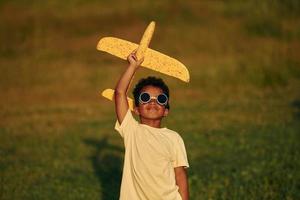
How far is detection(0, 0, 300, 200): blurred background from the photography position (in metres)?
10.3

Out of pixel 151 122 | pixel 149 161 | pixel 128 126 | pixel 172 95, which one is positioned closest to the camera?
pixel 149 161

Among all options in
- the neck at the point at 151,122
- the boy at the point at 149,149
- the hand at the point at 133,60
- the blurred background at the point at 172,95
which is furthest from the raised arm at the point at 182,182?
the blurred background at the point at 172,95

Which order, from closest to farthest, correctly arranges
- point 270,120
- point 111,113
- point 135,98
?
point 135,98
point 270,120
point 111,113

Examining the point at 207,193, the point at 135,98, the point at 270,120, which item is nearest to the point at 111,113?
the point at 270,120

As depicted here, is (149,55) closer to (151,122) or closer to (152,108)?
(152,108)

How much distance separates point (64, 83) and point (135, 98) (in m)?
21.2

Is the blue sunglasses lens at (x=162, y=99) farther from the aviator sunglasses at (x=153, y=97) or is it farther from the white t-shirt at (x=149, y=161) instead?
the white t-shirt at (x=149, y=161)

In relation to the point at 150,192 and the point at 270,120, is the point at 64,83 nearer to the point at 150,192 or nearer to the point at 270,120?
the point at 270,120

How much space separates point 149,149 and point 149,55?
716mm

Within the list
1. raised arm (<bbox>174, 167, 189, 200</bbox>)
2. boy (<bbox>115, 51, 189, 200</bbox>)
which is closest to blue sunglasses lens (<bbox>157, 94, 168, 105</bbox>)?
boy (<bbox>115, 51, 189, 200</bbox>)

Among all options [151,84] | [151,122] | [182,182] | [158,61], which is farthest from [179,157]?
[158,61]

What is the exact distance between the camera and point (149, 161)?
5.45 metres

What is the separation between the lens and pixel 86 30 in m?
36.4

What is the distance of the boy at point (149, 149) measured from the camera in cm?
545
